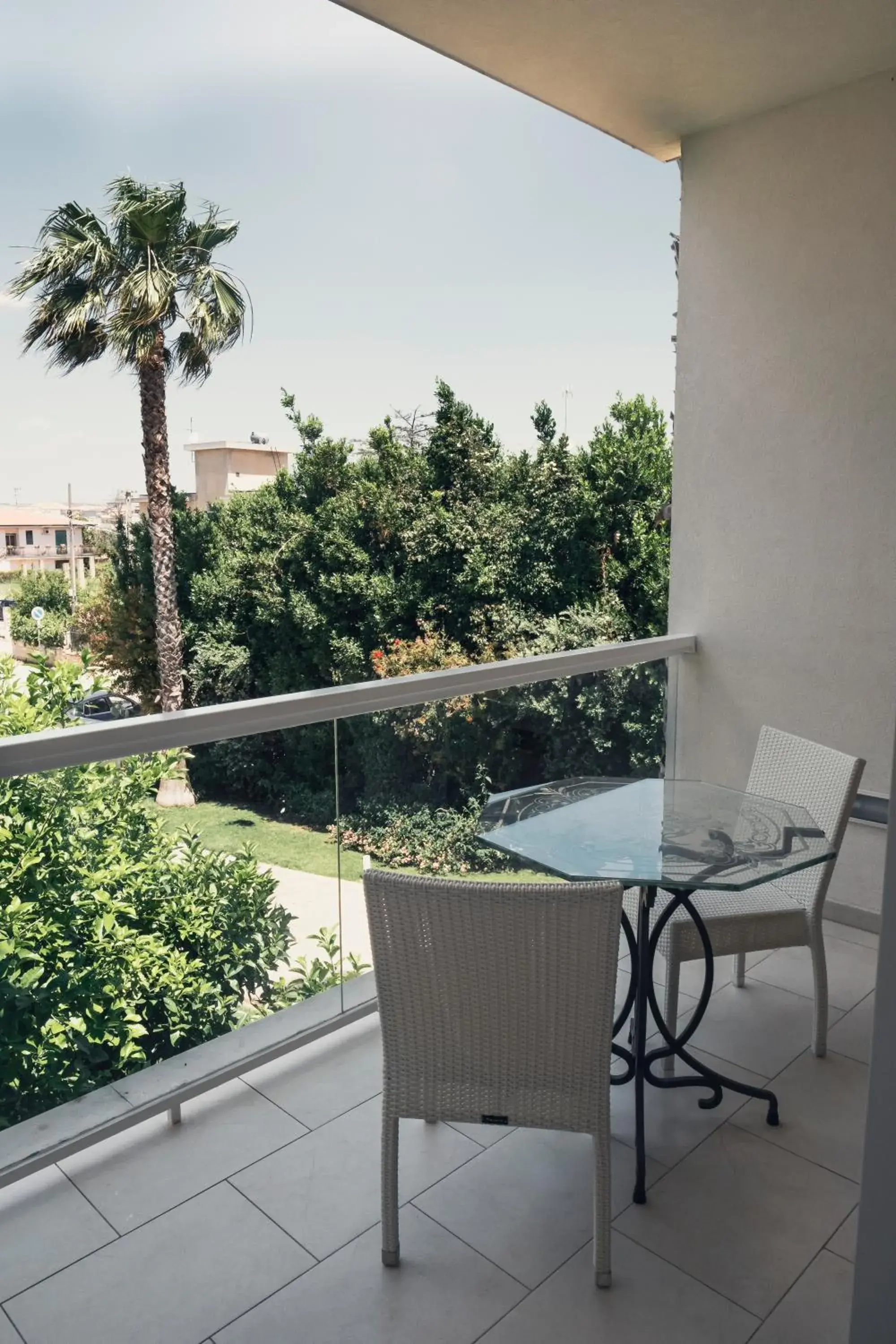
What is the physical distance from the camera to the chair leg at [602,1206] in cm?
178

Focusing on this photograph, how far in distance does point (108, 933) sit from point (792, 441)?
9.53 ft

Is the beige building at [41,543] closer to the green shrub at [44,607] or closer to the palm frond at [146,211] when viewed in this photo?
the green shrub at [44,607]

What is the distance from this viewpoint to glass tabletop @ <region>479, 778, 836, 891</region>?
2.07 m

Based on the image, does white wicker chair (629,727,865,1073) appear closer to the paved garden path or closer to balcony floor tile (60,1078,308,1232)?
the paved garden path

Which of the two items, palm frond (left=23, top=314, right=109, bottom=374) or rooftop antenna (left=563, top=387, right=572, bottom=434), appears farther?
rooftop antenna (left=563, top=387, right=572, bottom=434)

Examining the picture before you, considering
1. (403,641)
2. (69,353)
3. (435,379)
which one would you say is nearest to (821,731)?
(403,641)

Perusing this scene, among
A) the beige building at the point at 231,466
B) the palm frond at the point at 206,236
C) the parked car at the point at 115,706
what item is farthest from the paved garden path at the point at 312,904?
the beige building at the point at 231,466

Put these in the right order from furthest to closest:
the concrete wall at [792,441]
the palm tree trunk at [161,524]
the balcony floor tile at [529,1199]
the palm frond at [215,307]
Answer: the palm frond at [215,307] → the palm tree trunk at [161,524] → the concrete wall at [792,441] → the balcony floor tile at [529,1199]

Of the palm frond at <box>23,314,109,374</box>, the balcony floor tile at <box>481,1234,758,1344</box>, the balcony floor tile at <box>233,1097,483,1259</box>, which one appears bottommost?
the balcony floor tile at <box>481,1234,758,1344</box>

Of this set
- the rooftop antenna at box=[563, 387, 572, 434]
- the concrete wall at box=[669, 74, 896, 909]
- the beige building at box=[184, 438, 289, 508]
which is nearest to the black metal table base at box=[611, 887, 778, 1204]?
the concrete wall at box=[669, 74, 896, 909]

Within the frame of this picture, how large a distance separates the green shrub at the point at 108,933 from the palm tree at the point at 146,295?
563 inches

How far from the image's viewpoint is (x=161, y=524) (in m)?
16.3

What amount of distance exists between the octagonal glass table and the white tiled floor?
136 millimetres

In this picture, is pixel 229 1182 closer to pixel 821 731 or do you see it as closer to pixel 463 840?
pixel 463 840
